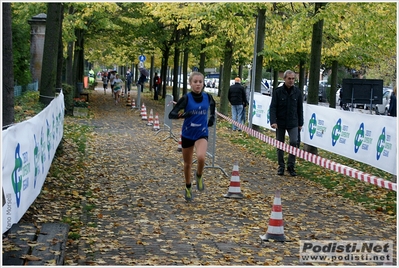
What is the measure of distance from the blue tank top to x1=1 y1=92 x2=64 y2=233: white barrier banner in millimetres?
2146

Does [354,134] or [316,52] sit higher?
[316,52]

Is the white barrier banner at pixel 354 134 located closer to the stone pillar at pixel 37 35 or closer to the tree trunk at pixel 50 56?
the tree trunk at pixel 50 56

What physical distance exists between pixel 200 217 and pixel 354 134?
231 inches

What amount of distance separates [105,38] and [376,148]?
34.7 metres

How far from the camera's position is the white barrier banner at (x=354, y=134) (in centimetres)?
1245

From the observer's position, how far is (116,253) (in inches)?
287

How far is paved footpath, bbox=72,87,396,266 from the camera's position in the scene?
24.2 feet

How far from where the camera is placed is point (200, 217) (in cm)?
941

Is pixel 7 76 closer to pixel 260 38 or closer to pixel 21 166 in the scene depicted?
pixel 21 166

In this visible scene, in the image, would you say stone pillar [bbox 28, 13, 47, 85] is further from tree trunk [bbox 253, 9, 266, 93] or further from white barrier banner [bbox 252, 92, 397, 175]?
white barrier banner [bbox 252, 92, 397, 175]

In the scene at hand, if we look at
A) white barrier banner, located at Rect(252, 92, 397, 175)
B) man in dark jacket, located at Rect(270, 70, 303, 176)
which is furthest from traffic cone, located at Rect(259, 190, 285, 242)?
man in dark jacket, located at Rect(270, 70, 303, 176)

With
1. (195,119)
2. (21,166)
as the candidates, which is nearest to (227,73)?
(195,119)

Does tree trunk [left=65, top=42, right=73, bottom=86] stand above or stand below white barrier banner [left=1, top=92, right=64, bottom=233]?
above

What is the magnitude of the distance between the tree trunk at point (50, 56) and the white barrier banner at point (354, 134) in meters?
6.32
